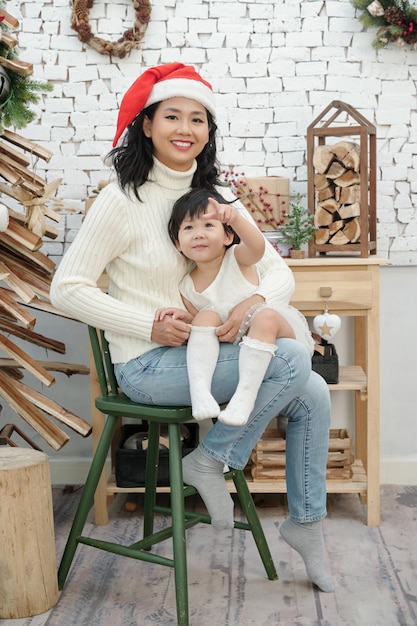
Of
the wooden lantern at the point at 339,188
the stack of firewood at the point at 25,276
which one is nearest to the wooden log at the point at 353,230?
the wooden lantern at the point at 339,188

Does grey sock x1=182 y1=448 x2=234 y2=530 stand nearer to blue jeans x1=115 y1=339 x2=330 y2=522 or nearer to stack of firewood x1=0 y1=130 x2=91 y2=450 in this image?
blue jeans x1=115 y1=339 x2=330 y2=522

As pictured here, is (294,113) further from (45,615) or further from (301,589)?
(45,615)

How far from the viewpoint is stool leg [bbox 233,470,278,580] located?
258 centimetres

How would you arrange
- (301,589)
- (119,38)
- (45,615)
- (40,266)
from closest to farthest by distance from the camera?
1. (45,615)
2. (301,589)
3. (40,266)
4. (119,38)

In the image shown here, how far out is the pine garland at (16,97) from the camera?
2832 millimetres

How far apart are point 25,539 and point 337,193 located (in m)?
1.70

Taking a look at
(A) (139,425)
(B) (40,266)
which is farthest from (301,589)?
(B) (40,266)

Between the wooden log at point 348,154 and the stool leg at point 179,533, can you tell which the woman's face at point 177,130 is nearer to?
the wooden log at point 348,154

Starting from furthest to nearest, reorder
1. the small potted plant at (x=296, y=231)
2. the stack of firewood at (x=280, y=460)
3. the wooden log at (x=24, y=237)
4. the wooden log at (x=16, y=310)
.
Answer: the stack of firewood at (x=280, y=460)
the small potted plant at (x=296, y=231)
the wooden log at (x=24, y=237)
the wooden log at (x=16, y=310)

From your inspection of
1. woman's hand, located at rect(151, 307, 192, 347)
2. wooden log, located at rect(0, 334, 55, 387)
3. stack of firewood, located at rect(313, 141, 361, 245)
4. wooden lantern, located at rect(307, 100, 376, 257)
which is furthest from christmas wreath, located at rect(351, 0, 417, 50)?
wooden log, located at rect(0, 334, 55, 387)

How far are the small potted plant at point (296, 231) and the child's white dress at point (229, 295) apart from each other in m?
0.63

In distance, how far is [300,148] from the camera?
350 cm

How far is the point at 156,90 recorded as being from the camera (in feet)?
8.41

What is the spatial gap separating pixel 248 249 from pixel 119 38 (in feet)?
4.82
